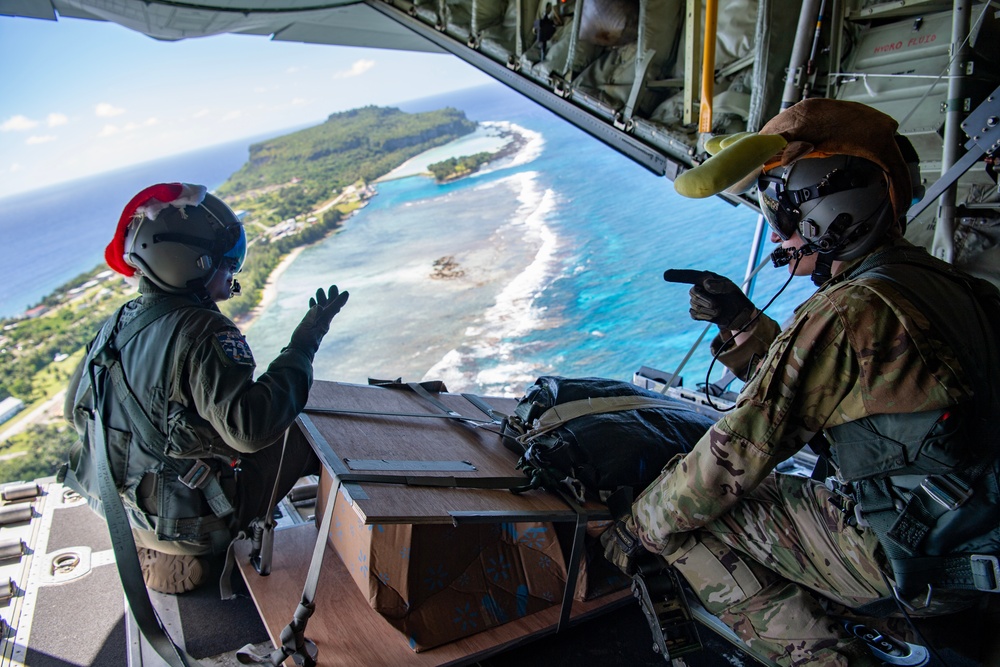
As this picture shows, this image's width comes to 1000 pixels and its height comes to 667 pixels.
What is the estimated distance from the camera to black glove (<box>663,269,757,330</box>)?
2.05 meters

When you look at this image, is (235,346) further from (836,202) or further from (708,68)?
(708,68)

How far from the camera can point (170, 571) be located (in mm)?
2203

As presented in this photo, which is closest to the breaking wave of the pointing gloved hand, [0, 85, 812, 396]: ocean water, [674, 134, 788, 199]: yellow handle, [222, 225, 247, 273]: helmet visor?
[0, 85, 812, 396]: ocean water

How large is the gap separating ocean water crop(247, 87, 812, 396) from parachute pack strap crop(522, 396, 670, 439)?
6776 millimetres

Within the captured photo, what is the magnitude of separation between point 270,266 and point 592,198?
6624mm

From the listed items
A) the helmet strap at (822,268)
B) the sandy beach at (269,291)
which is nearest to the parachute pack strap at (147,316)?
the helmet strap at (822,268)

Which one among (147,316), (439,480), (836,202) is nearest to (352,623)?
(439,480)

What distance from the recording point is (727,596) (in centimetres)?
171

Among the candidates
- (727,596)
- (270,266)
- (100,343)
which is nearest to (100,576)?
(100,343)

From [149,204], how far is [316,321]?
2.09ft

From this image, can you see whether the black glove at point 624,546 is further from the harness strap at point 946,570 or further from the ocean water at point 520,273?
the ocean water at point 520,273

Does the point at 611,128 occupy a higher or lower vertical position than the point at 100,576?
higher

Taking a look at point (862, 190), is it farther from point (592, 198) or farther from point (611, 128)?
point (592, 198)

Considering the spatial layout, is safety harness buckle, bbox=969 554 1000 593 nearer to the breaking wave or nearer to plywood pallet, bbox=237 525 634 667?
plywood pallet, bbox=237 525 634 667
